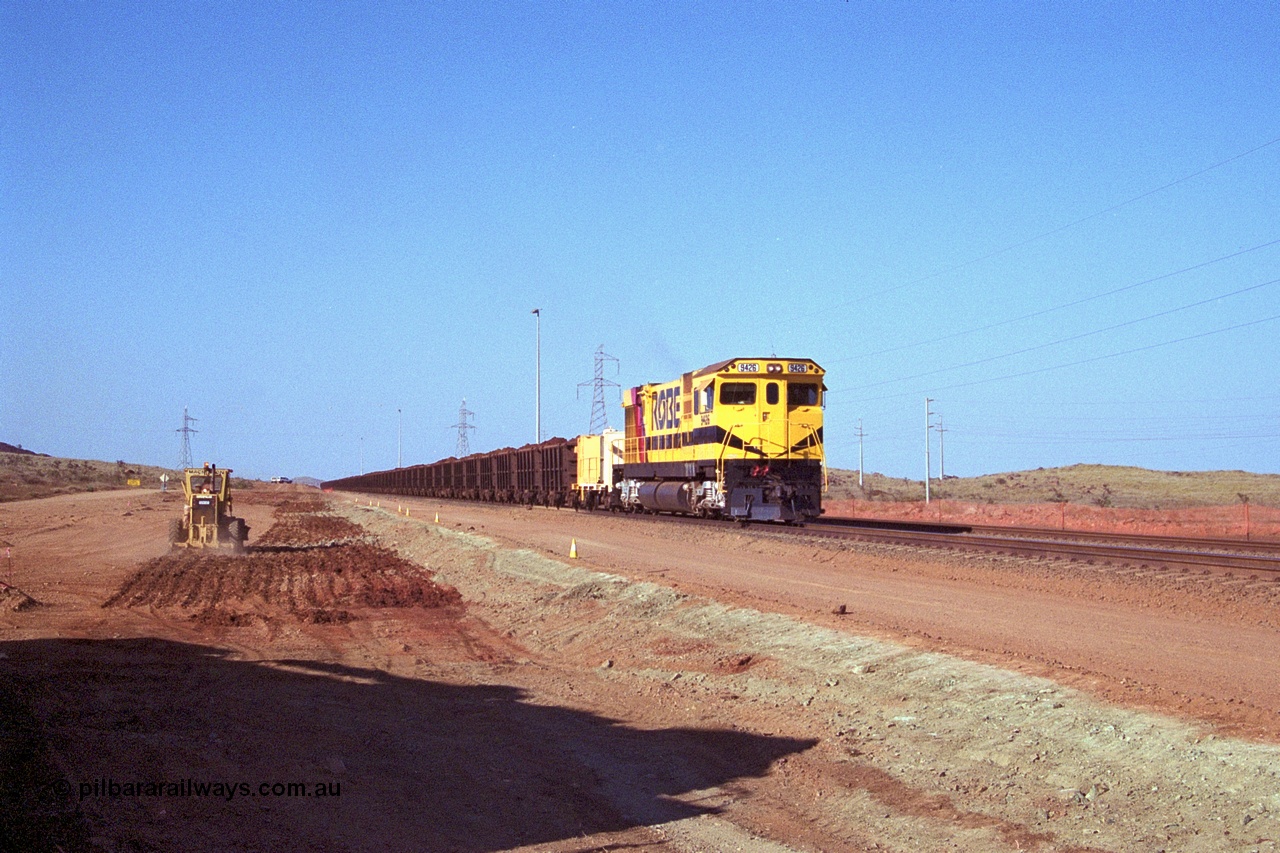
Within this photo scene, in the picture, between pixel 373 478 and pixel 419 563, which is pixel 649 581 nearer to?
pixel 419 563

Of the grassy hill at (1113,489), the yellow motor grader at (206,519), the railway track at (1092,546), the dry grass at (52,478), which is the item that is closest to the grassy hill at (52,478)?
the dry grass at (52,478)

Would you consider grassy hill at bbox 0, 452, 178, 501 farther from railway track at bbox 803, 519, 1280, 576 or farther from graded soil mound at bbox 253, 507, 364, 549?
railway track at bbox 803, 519, 1280, 576

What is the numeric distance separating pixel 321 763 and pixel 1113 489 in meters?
78.5

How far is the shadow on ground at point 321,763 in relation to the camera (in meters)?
6.50

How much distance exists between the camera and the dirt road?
6.80 metres

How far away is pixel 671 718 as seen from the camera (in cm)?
1018

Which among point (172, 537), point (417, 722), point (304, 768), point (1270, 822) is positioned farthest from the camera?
point (172, 537)

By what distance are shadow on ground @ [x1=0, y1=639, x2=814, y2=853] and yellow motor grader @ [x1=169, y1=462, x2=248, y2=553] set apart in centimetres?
1694

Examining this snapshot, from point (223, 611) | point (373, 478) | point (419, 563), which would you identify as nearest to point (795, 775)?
point (223, 611)

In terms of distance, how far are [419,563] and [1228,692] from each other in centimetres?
2280

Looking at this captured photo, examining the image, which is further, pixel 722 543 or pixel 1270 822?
pixel 722 543

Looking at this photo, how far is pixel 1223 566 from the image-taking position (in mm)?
18469

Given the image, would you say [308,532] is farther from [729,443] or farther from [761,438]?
[761,438]

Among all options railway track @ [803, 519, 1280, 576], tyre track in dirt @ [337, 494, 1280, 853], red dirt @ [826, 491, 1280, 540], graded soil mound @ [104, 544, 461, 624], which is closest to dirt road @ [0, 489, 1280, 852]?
tyre track in dirt @ [337, 494, 1280, 853]
